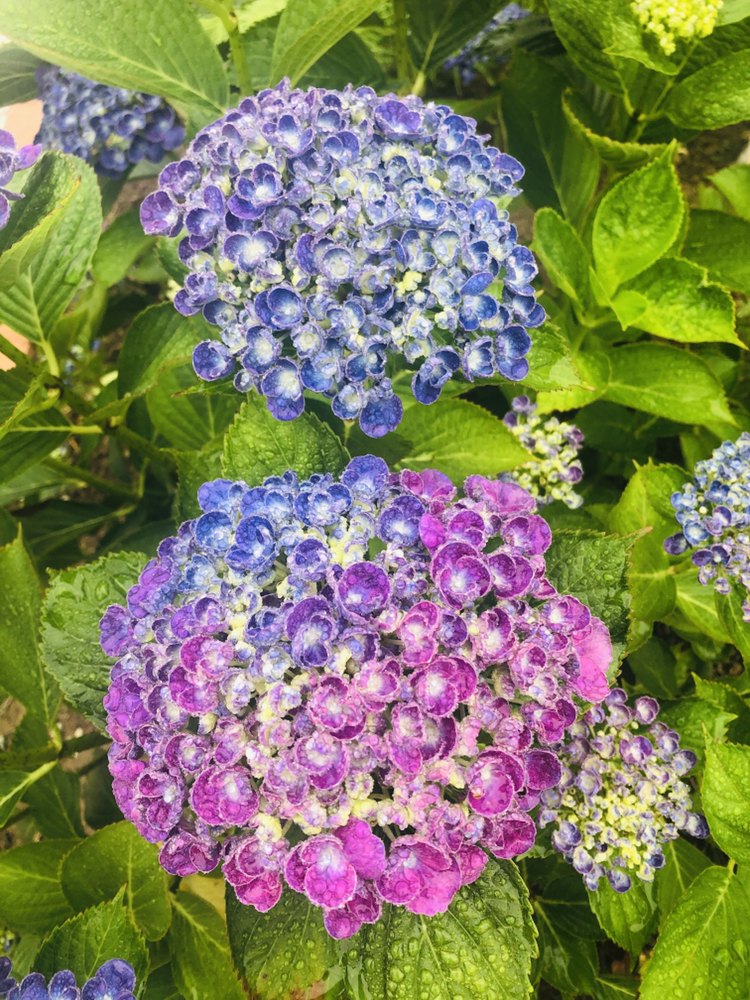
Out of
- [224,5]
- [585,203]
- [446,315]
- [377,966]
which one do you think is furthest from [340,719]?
[585,203]

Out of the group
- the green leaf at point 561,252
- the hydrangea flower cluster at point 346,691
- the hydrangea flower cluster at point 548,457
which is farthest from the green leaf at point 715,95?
the hydrangea flower cluster at point 346,691

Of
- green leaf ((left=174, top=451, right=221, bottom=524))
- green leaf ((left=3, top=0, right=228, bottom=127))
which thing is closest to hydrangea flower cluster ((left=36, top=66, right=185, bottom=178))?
green leaf ((left=3, top=0, right=228, bottom=127))

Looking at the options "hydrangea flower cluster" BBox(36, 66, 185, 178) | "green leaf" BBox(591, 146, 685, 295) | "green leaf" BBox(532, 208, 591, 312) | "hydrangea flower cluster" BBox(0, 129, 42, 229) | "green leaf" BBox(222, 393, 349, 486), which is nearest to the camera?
"hydrangea flower cluster" BBox(0, 129, 42, 229)

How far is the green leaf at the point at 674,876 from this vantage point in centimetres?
125

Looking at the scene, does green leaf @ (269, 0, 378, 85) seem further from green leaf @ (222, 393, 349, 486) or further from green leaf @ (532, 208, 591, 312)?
green leaf @ (222, 393, 349, 486)

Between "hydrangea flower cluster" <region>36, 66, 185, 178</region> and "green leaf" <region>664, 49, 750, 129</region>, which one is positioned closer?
"green leaf" <region>664, 49, 750, 129</region>

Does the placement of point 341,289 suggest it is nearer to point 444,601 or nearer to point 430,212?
point 430,212

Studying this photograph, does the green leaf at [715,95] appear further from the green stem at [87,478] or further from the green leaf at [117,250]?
the green stem at [87,478]

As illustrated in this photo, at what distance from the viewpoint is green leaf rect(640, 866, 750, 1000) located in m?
1.01

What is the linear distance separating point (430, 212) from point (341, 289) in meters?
0.15

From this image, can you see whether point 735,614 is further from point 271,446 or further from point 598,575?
point 271,446

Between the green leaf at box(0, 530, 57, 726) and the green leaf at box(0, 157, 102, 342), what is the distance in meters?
0.38

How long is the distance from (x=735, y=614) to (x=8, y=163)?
125 centimetres

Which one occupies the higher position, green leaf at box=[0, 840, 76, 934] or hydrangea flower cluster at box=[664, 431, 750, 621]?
hydrangea flower cluster at box=[664, 431, 750, 621]
